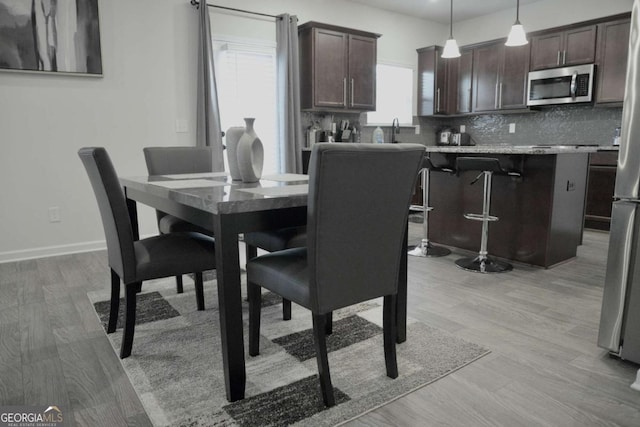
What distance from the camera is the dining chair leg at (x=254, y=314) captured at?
73.6 inches

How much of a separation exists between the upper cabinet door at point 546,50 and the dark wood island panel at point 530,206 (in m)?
2.31

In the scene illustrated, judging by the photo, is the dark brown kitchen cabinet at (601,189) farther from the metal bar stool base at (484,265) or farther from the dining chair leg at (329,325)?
the dining chair leg at (329,325)

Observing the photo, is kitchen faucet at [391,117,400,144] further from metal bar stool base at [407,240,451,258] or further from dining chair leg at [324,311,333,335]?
dining chair leg at [324,311,333,335]

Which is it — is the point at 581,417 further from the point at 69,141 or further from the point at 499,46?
the point at 499,46

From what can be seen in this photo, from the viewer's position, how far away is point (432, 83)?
20.4 ft

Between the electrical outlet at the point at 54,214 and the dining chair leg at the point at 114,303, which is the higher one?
the electrical outlet at the point at 54,214

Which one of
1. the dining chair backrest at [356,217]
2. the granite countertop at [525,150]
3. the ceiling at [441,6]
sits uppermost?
the ceiling at [441,6]

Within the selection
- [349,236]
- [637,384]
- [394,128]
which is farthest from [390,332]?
[394,128]

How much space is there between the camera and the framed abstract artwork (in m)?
3.45

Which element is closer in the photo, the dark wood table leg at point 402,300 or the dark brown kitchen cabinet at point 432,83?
the dark wood table leg at point 402,300

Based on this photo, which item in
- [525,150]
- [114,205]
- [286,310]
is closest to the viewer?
[114,205]

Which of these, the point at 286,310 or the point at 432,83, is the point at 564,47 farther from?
the point at 286,310

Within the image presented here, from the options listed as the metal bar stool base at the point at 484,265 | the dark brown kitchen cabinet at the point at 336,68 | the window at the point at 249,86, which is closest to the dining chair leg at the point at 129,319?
the metal bar stool base at the point at 484,265

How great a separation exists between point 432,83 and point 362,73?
147 centimetres
